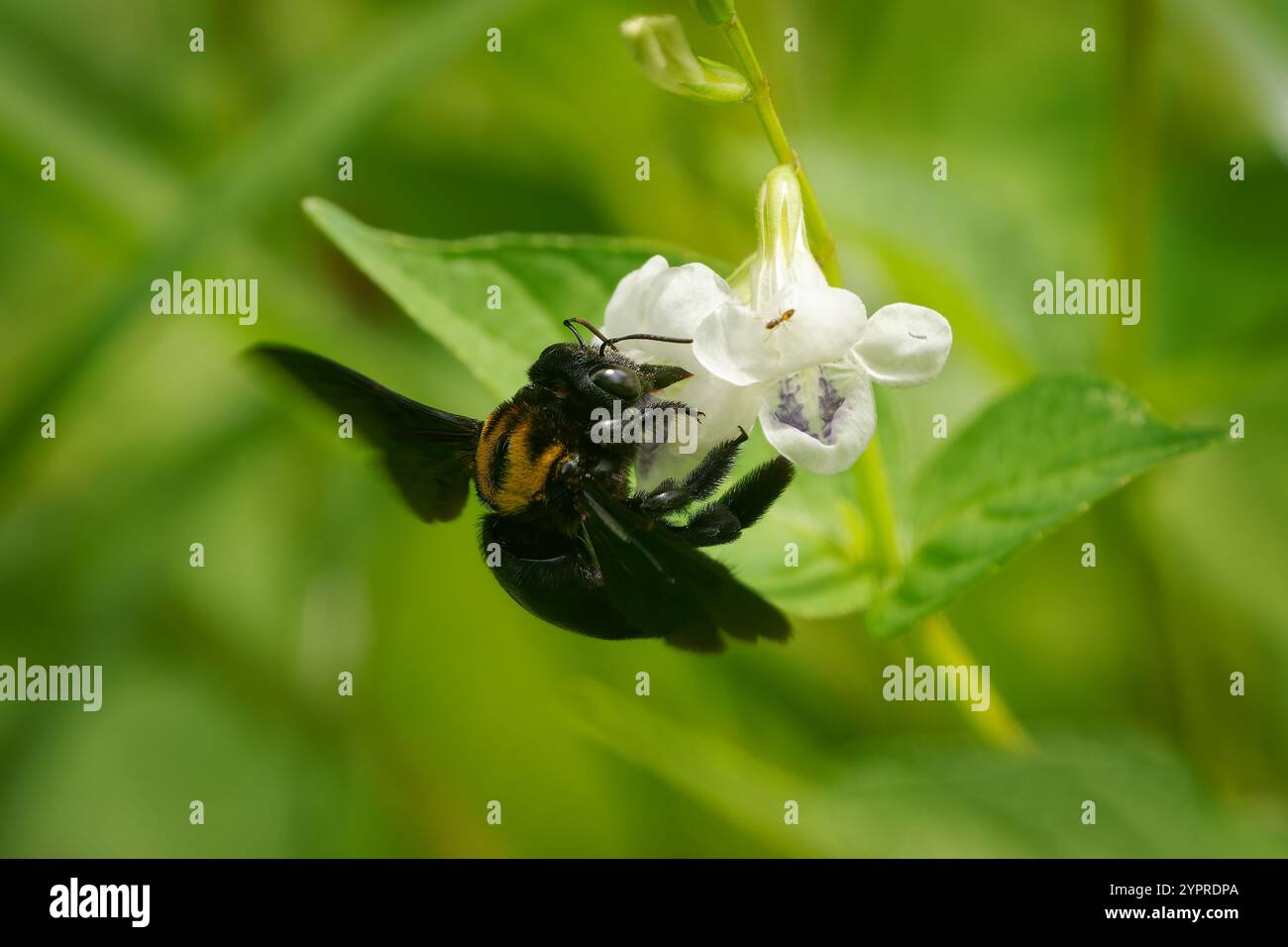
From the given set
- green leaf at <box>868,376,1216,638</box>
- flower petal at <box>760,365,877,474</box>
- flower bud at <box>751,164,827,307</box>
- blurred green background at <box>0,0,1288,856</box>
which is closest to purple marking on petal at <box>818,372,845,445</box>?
flower petal at <box>760,365,877,474</box>

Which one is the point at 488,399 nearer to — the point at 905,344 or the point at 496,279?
the point at 496,279

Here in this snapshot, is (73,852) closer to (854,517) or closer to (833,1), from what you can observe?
(854,517)

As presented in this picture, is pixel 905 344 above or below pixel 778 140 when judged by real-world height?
below

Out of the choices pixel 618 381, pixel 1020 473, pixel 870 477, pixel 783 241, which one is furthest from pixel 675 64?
pixel 1020 473

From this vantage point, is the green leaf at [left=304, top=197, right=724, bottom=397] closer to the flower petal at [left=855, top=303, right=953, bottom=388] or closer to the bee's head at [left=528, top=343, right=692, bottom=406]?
the bee's head at [left=528, top=343, right=692, bottom=406]

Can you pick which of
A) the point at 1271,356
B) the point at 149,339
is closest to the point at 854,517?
the point at 1271,356

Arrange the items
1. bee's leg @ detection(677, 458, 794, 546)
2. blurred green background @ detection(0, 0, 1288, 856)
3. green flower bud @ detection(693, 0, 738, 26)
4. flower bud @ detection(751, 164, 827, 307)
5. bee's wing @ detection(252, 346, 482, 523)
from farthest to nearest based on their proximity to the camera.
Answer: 1. blurred green background @ detection(0, 0, 1288, 856)
2. bee's wing @ detection(252, 346, 482, 523)
3. bee's leg @ detection(677, 458, 794, 546)
4. flower bud @ detection(751, 164, 827, 307)
5. green flower bud @ detection(693, 0, 738, 26)

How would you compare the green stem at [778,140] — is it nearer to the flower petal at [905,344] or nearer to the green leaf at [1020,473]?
the flower petal at [905,344]
